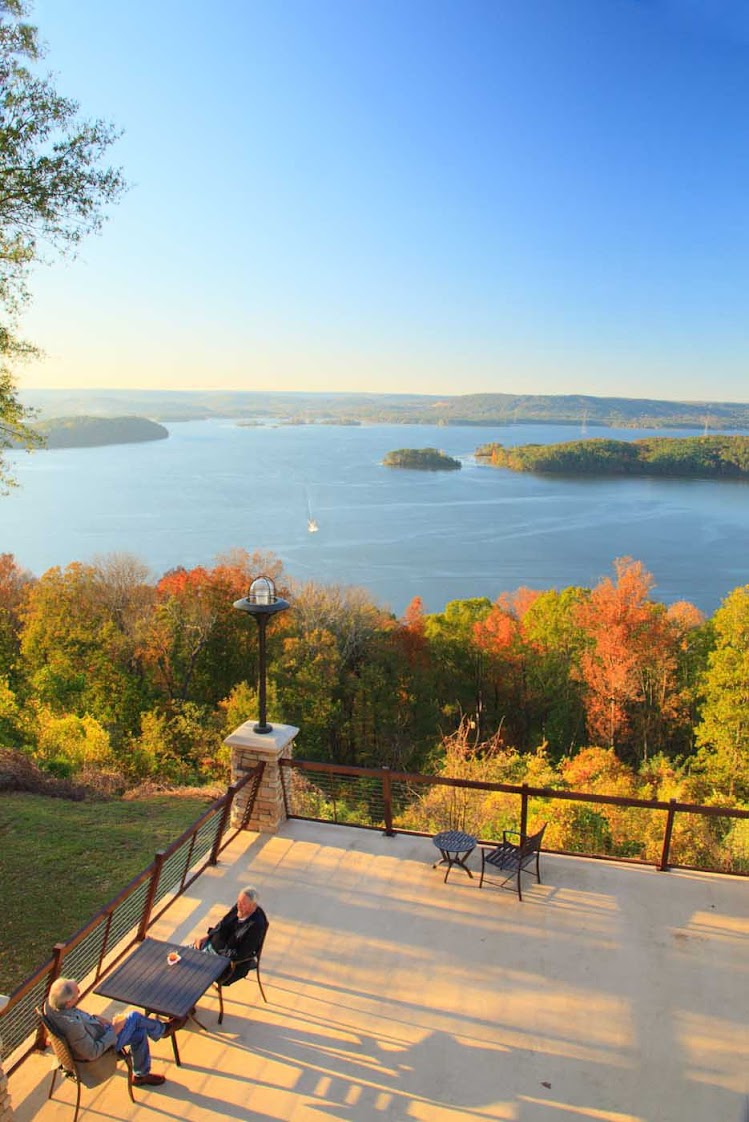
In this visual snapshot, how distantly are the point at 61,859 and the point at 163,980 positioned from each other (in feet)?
20.4

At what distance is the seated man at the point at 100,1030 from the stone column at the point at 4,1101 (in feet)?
1.01

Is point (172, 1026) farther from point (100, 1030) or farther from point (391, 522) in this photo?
point (391, 522)

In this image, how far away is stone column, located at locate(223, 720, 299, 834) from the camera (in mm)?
6562

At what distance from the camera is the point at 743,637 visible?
26.0m

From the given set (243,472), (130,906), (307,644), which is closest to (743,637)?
(307,644)

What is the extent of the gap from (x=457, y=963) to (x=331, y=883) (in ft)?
4.28

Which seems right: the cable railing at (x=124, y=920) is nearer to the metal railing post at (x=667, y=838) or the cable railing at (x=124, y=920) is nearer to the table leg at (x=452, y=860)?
the table leg at (x=452, y=860)

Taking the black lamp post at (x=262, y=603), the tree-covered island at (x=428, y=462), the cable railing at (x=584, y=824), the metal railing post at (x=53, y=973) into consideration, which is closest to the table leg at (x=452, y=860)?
the black lamp post at (x=262, y=603)

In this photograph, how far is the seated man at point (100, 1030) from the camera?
11.8ft

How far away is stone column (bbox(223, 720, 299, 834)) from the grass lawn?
2590mm

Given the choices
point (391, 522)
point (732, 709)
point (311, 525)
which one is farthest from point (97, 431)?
point (732, 709)

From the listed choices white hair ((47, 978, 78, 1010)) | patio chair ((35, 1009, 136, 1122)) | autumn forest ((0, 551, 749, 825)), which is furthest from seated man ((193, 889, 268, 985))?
autumn forest ((0, 551, 749, 825))

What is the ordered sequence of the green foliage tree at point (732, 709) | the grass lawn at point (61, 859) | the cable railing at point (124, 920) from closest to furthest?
the cable railing at point (124, 920), the grass lawn at point (61, 859), the green foliage tree at point (732, 709)

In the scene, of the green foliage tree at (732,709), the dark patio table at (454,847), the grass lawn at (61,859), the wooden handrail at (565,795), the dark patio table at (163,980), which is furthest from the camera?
the green foliage tree at (732,709)
